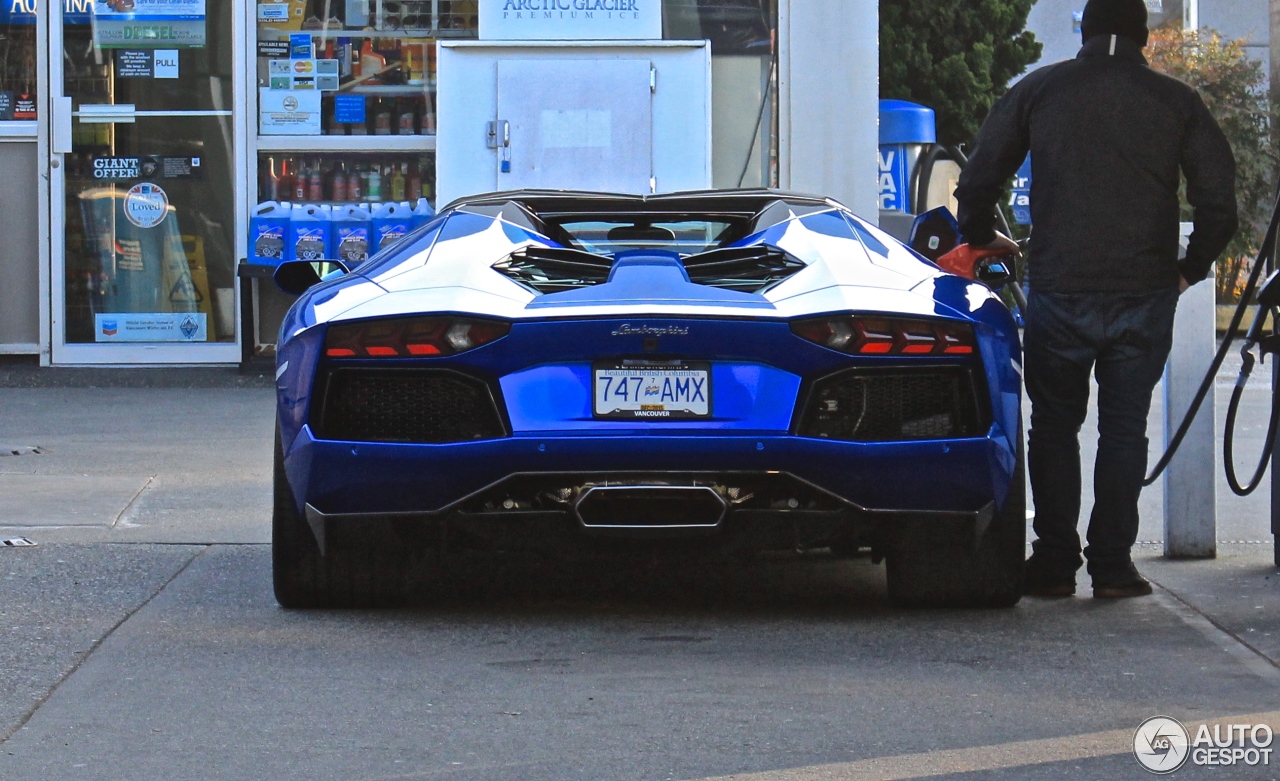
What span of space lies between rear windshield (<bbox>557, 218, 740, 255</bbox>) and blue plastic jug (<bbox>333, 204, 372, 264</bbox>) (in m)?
5.91

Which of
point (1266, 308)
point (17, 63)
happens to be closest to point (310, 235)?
point (17, 63)

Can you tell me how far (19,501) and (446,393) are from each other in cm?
314

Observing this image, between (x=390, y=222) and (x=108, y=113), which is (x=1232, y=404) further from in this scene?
(x=108, y=113)

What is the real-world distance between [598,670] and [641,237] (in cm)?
185

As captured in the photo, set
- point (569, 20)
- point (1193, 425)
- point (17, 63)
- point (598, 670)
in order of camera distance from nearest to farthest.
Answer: point (598, 670) → point (1193, 425) → point (569, 20) → point (17, 63)

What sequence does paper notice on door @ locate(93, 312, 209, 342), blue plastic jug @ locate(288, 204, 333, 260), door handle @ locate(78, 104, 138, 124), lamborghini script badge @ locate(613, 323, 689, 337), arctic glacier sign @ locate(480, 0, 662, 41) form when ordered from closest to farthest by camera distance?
lamborghini script badge @ locate(613, 323, 689, 337) → arctic glacier sign @ locate(480, 0, 662, 41) → blue plastic jug @ locate(288, 204, 333, 260) → door handle @ locate(78, 104, 138, 124) → paper notice on door @ locate(93, 312, 209, 342)

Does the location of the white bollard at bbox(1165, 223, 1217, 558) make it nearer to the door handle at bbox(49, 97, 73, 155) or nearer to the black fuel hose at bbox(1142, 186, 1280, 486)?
the black fuel hose at bbox(1142, 186, 1280, 486)

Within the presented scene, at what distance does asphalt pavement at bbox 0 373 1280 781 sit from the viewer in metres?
3.63

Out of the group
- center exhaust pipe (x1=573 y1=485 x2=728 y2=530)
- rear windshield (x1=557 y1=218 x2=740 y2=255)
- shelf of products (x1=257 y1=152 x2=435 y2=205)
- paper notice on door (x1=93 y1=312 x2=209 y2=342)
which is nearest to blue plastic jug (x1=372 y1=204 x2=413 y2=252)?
shelf of products (x1=257 y1=152 x2=435 y2=205)

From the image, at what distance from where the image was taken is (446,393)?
4.71m

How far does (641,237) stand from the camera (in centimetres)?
588

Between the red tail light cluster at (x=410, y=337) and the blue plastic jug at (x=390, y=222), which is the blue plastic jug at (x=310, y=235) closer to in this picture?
the blue plastic jug at (x=390, y=222)

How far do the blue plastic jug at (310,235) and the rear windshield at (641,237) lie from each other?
598 cm

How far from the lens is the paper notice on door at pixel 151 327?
12.5 meters
